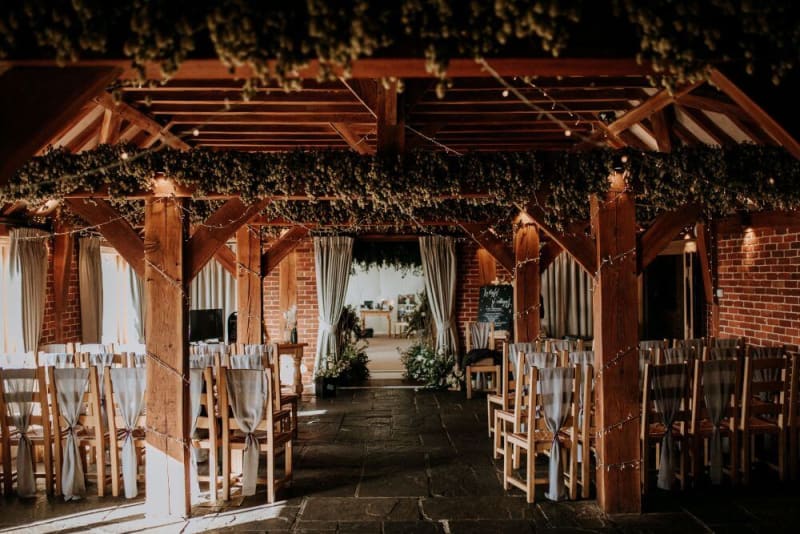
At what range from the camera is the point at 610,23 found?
2.56 m

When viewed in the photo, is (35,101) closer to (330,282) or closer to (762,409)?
(762,409)

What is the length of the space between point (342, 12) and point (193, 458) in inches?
161

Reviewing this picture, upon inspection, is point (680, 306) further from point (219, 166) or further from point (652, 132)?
point (219, 166)

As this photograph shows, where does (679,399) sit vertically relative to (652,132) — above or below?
below

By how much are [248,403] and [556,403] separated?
8.28ft

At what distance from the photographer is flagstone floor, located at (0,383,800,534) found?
14.5ft

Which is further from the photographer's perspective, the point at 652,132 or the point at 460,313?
the point at 460,313

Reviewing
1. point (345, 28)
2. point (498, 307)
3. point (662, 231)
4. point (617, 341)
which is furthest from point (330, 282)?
point (345, 28)

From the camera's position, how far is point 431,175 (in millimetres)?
4902

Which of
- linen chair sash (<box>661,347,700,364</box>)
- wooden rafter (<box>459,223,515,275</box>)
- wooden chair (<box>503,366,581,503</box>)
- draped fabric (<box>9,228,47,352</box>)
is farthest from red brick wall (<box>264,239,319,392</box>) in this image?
wooden chair (<box>503,366,581,503</box>)

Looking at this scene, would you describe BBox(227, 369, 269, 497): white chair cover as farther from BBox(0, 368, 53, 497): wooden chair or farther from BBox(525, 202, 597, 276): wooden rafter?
BBox(525, 202, 597, 276): wooden rafter

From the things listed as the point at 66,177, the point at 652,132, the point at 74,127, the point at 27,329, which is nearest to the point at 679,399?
the point at 652,132

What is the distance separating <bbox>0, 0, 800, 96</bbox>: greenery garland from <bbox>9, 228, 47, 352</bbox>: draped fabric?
5.97m

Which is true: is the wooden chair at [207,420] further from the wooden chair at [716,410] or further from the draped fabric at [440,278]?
the draped fabric at [440,278]
